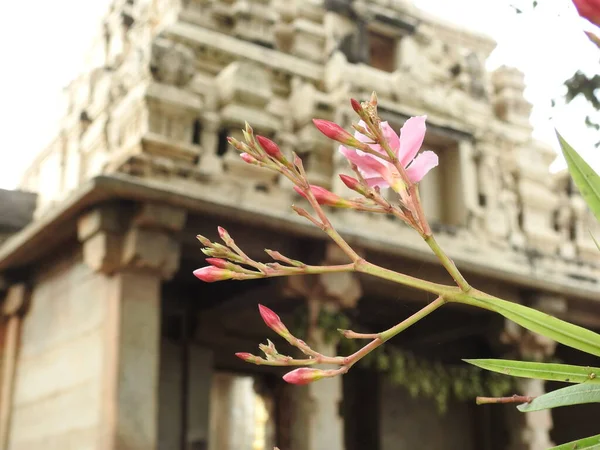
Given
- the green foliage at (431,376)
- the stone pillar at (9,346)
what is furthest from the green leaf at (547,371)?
the stone pillar at (9,346)

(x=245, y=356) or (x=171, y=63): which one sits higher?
(x=171, y=63)

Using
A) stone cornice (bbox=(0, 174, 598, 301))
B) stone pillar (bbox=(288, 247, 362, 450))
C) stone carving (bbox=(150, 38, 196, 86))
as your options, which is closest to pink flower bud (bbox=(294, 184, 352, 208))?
stone cornice (bbox=(0, 174, 598, 301))

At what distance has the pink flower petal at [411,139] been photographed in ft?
3.01

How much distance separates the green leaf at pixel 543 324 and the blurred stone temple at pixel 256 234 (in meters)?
4.03

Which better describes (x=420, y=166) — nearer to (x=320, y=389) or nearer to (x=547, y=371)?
(x=547, y=371)

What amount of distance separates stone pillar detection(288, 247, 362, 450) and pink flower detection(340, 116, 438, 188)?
180 inches

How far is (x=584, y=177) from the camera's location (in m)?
0.93

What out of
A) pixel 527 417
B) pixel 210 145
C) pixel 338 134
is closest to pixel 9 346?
pixel 210 145

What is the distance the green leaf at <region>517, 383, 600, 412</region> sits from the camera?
907 millimetres

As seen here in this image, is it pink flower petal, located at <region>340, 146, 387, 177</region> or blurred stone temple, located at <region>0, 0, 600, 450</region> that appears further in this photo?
blurred stone temple, located at <region>0, 0, 600, 450</region>

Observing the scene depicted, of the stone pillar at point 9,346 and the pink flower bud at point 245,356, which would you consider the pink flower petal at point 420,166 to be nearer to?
the pink flower bud at point 245,356

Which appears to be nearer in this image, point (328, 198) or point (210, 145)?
point (328, 198)

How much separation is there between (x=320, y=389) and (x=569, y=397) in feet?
15.6

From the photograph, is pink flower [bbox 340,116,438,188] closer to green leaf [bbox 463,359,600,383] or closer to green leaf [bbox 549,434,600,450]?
green leaf [bbox 463,359,600,383]
